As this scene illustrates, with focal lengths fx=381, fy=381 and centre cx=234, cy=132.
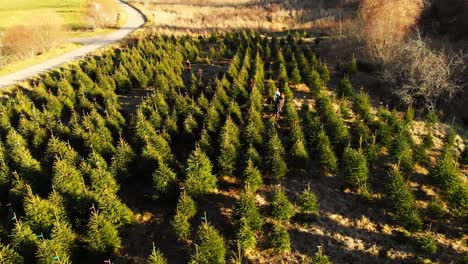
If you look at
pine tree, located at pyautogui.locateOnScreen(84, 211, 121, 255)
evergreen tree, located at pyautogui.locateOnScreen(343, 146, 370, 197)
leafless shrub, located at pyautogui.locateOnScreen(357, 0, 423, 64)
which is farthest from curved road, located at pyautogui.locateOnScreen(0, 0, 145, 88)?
evergreen tree, located at pyautogui.locateOnScreen(343, 146, 370, 197)

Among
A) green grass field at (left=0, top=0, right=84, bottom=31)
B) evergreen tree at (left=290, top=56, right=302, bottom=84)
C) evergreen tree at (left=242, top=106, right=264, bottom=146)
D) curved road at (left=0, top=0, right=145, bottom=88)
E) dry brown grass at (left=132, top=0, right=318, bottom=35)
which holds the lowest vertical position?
evergreen tree at (left=242, top=106, right=264, bottom=146)

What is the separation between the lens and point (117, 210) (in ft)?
42.6

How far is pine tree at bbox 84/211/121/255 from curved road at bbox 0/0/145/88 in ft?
67.7

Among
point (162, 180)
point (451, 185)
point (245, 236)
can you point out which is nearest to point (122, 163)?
point (162, 180)

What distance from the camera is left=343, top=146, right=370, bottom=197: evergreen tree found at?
15.4 metres

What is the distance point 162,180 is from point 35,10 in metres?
56.9

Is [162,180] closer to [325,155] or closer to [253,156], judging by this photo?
[253,156]

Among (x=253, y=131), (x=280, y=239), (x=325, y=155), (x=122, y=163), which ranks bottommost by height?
(x=280, y=239)

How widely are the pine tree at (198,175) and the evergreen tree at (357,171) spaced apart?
217 inches

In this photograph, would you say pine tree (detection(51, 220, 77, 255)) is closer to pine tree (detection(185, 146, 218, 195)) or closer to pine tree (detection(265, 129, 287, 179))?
pine tree (detection(185, 146, 218, 195))

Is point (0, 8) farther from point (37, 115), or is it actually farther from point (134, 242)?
point (134, 242)

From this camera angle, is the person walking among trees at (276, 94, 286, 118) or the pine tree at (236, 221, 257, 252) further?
the person walking among trees at (276, 94, 286, 118)

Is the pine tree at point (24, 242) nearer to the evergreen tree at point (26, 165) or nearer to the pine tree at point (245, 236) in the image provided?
the evergreen tree at point (26, 165)

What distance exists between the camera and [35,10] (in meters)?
59.2
